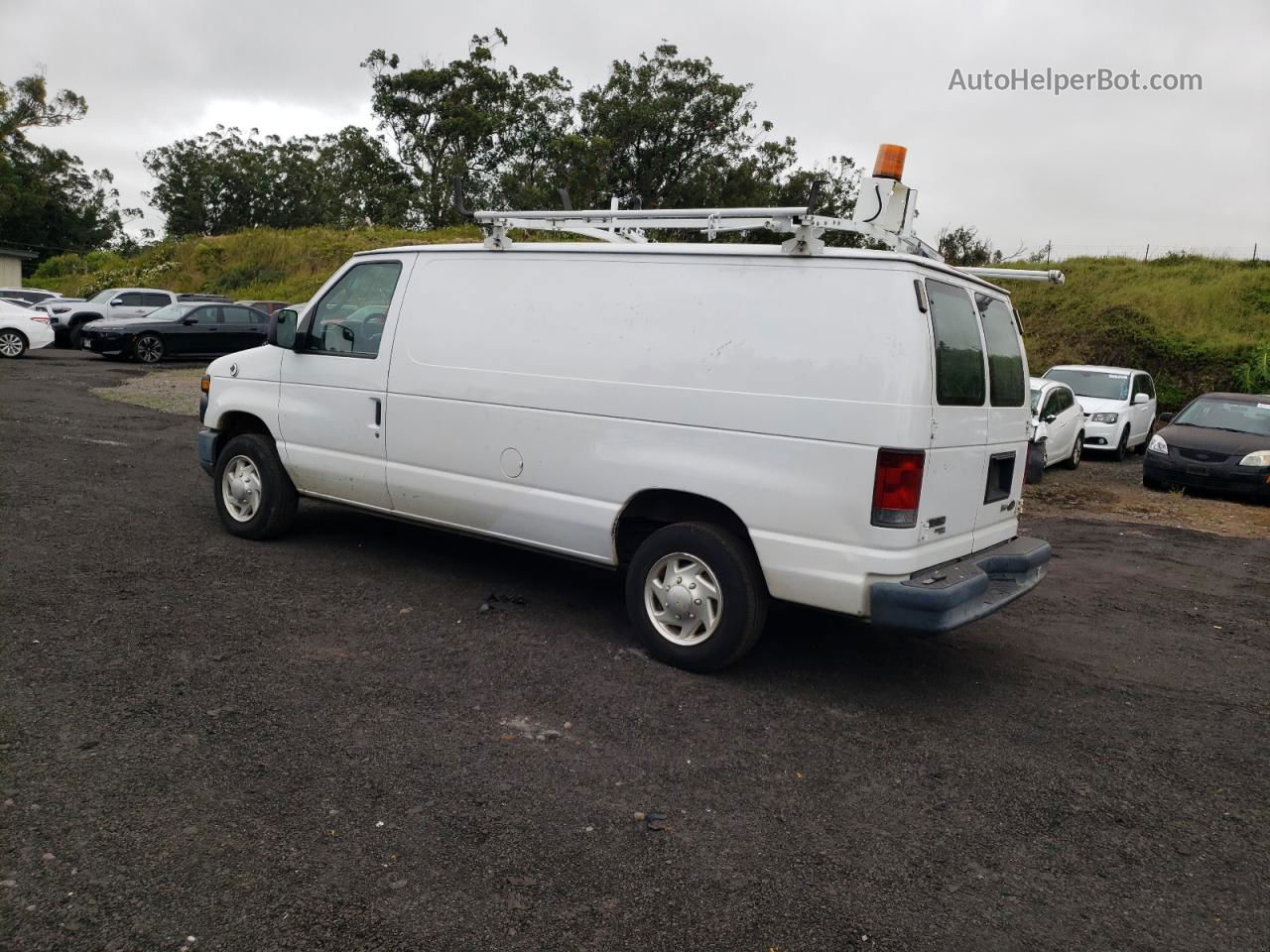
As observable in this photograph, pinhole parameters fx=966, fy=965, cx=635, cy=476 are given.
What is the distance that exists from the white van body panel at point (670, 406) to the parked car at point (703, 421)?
0.01 metres

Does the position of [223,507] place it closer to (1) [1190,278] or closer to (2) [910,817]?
(2) [910,817]

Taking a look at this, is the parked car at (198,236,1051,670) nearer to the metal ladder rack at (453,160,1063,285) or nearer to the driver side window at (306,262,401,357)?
the driver side window at (306,262,401,357)

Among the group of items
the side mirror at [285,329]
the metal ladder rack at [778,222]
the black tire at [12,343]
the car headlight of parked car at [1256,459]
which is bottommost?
the black tire at [12,343]

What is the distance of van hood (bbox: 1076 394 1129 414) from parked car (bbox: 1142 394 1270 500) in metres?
2.25

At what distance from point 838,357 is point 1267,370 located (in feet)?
71.8

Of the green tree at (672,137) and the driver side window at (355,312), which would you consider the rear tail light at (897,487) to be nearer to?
the driver side window at (355,312)

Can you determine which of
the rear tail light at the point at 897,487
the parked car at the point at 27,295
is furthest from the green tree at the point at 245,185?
the rear tail light at the point at 897,487

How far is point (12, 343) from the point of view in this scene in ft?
70.7

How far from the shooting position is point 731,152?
39281 mm

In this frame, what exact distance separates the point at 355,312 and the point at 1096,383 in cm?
1473

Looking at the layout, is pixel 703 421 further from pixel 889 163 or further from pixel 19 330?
pixel 19 330

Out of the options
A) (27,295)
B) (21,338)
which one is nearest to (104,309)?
(21,338)

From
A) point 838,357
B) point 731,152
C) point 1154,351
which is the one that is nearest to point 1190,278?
point 1154,351

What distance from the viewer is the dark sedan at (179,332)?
72.3 ft
